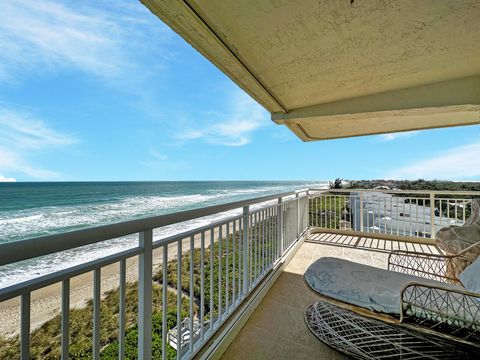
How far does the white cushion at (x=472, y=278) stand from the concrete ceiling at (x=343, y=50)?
147cm

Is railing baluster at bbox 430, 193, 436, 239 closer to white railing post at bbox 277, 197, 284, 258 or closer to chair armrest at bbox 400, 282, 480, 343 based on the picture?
white railing post at bbox 277, 197, 284, 258

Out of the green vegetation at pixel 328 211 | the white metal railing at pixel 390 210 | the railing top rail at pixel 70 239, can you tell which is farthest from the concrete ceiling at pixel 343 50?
the green vegetation at pixel 328 211

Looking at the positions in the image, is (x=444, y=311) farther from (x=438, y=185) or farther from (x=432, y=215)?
(x=438, y=185)

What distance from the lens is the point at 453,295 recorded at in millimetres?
1354

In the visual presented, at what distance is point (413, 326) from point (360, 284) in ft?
1.16

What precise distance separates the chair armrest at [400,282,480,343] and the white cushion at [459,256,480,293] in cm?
19

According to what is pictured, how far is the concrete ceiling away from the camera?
1.17m

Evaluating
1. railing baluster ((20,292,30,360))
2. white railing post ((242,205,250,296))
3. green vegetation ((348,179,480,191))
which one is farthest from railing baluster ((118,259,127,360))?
green vegetation ((348,179,480,191))

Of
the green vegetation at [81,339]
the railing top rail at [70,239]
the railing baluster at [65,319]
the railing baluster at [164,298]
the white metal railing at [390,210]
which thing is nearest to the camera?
the railing top rail at [70,239]

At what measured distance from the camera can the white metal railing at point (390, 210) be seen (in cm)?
382

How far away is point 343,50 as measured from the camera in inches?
60.7

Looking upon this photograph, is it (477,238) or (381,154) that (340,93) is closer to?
(477,238)

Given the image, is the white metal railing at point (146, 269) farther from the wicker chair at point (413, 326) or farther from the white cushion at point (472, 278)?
the white cushion at point (472, 278)

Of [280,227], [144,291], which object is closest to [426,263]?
[280,227]
